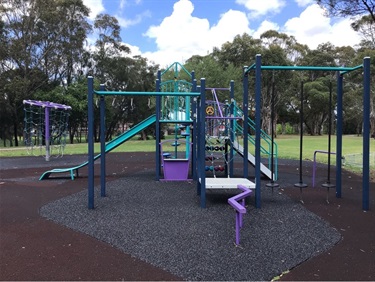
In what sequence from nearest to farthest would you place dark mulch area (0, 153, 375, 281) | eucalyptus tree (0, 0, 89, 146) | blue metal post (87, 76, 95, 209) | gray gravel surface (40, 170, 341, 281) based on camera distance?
dark mulch area (0, 153, 375, 281) < gray gravel surface (40, 170, 341, 281) < blue metal post (87, 76, 95, 209) < eucalyptus tree (0, 0, 89, 146)

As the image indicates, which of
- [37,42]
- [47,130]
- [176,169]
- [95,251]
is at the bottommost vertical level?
[95,251]

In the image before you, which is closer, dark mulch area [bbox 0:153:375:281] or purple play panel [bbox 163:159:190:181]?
dark mulch area [bbox 0:153:375:281]

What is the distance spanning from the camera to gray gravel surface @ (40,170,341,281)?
3256 millimetres

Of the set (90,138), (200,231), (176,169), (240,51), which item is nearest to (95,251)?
(200,231)

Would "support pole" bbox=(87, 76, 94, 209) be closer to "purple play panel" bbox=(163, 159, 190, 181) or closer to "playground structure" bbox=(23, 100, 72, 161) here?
"purple play panel" bbox=(163, 159, 190, 181)

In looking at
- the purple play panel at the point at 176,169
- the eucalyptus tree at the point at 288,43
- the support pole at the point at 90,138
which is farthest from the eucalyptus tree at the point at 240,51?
the support pole at the point at 90,138

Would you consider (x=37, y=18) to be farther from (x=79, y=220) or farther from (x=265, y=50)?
(x=79, y=220)

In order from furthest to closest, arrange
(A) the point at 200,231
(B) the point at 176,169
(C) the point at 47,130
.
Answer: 1. (C) the point at 47,130
2. (B) the point at 176,169
3. (A) the point at 200,231

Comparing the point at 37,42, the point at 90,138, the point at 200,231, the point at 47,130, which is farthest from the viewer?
the point at 37,42

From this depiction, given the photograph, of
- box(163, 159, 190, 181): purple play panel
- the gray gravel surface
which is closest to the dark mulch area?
the gray gravel surface

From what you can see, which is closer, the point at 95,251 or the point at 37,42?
the point at 95,251

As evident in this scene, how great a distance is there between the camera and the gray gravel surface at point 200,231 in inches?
128

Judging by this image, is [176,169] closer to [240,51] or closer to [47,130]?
[47,130]

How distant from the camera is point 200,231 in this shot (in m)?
4.19
